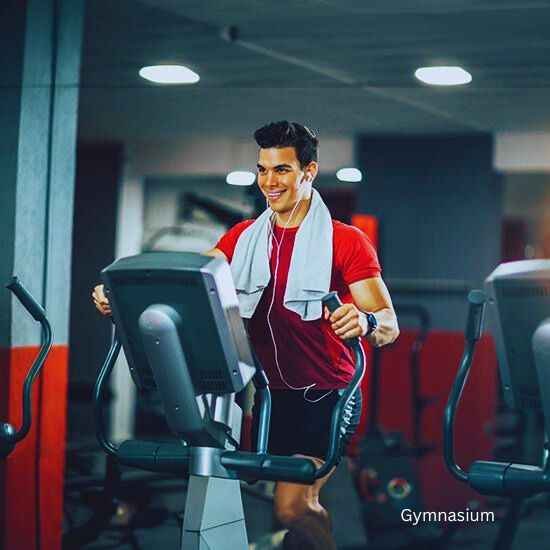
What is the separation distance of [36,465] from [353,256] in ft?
5.47

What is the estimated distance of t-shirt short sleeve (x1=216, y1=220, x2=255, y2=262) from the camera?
11.6 feet

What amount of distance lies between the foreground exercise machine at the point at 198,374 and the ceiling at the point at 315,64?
1295 millimetres

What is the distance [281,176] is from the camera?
3.31 metres

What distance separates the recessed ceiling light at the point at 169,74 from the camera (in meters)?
4.05

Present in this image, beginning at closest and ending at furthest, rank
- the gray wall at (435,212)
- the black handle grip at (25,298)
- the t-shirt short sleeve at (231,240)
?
1. the black handle grip at (25,298)
2. the t-shirt short sleeve at (231,240)
3. the gray wall at (435,212)

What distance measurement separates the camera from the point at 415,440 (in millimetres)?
4547

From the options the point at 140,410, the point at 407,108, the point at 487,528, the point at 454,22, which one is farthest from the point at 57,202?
the point at 487,528

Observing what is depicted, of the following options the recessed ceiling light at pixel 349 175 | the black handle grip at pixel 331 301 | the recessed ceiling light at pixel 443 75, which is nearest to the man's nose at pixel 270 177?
the recessed ceiling light at pixel 349 175

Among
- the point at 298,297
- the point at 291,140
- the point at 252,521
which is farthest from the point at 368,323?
the point at 252,521

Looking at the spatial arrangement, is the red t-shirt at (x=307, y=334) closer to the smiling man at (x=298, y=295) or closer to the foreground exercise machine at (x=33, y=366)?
the smiling man at (x=298, y=295)

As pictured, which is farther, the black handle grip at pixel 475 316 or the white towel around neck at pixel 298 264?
the white towel around neck at pixel 298 264

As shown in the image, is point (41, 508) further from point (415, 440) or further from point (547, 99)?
point (547, 99)

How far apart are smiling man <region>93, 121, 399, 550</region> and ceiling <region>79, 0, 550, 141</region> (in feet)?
1.75

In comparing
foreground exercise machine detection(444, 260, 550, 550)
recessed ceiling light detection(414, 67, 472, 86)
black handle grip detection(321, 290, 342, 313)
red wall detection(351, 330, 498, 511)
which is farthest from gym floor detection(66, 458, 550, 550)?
recessed ceiling light detection(414, 67, 472, 86)
